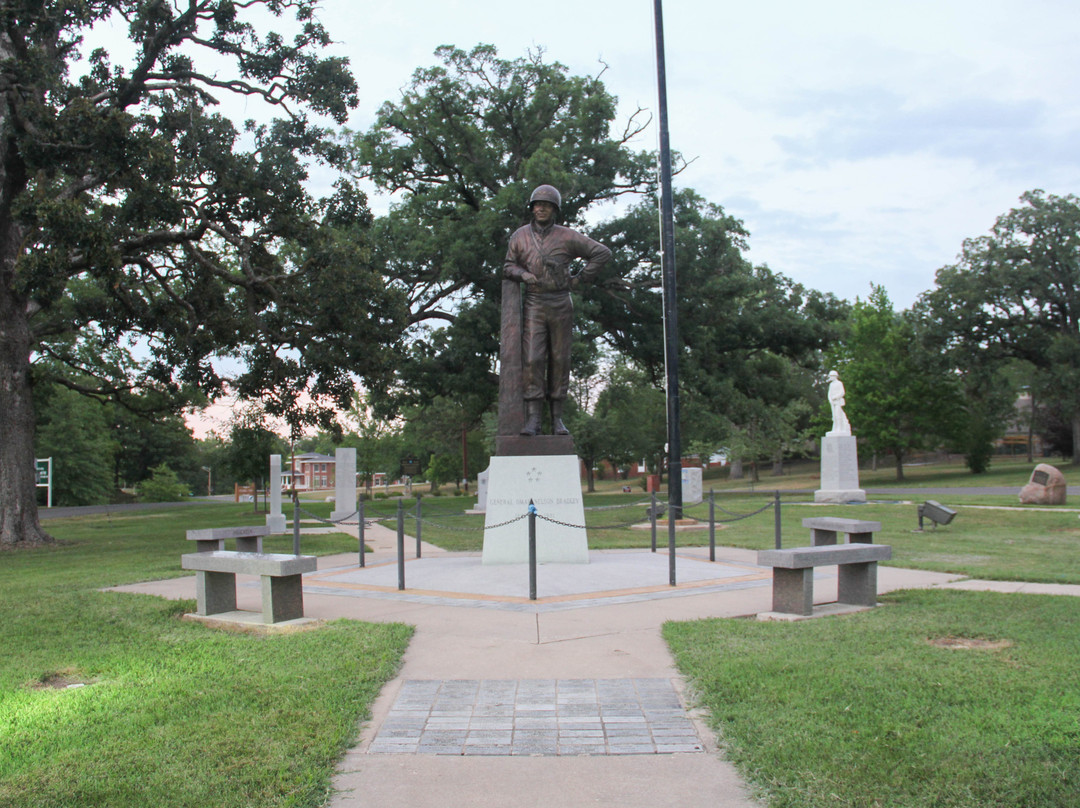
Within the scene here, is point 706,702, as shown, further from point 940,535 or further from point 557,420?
point 940,535

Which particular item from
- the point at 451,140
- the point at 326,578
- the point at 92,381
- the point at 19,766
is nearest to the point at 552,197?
the point at 326,578

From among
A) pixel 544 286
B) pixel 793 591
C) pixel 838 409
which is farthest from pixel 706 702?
pixel 838 409

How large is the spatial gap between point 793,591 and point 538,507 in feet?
13.8

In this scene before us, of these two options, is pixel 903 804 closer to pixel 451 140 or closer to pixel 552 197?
pixel 552 197

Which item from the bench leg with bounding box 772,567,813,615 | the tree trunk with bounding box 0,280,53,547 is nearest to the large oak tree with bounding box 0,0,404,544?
the tree trunk with bounding box 0,280,53,547

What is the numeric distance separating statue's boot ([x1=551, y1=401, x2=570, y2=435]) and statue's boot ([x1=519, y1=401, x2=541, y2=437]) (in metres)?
0.23

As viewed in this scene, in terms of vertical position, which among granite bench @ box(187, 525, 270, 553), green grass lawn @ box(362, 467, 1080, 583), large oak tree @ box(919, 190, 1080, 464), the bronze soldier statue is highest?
large oak tree @ box(919, 190, 1080, 464)

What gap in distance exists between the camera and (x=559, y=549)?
10.8 m

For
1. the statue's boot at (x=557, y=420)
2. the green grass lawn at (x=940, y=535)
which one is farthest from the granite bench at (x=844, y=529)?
the statue's boot at (x=557, y=420)

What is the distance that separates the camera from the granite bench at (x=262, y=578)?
707 cm

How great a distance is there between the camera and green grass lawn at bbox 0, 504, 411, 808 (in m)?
3.66

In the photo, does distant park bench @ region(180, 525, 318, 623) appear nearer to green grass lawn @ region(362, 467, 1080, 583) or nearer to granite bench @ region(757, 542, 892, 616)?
green grass lawn @ region(362, 467, 1080, 583)

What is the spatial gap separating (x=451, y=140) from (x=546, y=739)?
91.9ft

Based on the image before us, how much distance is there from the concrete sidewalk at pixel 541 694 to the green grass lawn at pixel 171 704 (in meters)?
0.26
